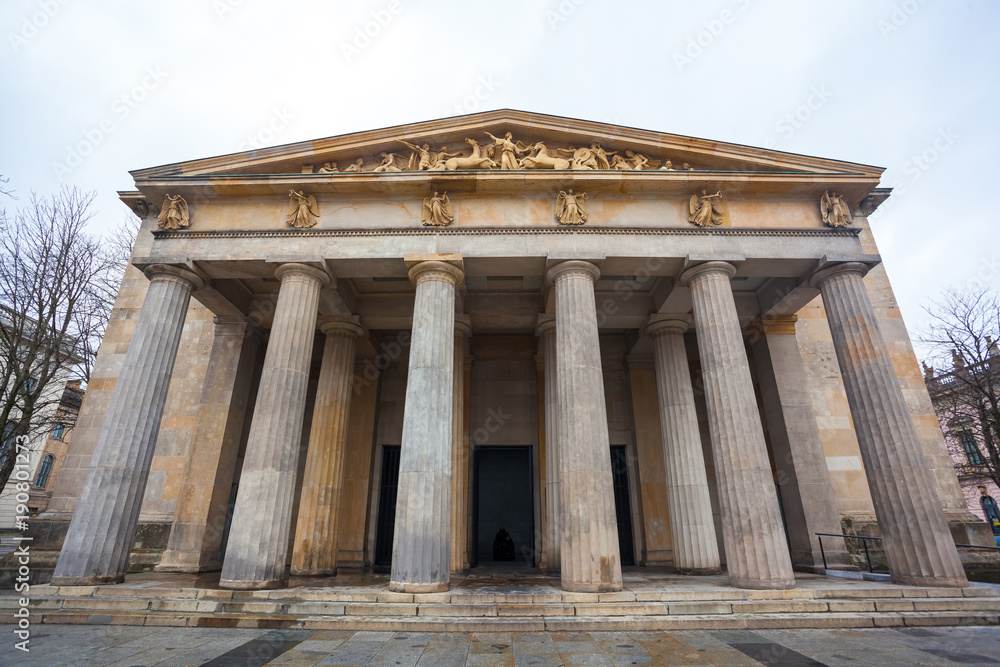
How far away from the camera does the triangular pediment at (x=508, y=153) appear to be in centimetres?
1388

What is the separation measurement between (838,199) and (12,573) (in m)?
25.0

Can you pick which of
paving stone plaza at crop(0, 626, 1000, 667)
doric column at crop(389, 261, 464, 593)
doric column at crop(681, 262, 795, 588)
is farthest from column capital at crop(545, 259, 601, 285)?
paving stone plaza at crop(0, 626, 1000, 667)

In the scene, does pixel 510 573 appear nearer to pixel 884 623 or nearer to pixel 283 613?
pixel 283 613

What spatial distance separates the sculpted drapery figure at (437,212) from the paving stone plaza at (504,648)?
31.6 feet

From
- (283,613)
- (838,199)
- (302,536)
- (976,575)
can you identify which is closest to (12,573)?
(302,536)

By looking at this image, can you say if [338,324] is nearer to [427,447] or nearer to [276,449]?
[276,449]

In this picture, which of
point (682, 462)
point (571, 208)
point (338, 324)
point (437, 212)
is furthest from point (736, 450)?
point (338, 324)

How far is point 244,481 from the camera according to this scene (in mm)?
11289

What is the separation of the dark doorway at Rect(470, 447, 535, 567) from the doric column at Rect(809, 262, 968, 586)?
12.4m

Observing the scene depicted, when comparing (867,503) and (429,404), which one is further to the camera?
(867,503)

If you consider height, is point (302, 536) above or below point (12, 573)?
above

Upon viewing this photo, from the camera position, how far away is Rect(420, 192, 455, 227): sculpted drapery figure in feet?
43.5

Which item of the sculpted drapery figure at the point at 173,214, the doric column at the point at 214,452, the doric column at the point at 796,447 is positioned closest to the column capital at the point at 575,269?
the doric column at the point at 796,447

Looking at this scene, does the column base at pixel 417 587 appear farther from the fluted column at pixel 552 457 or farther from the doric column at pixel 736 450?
the doric column at pixel 736 450
